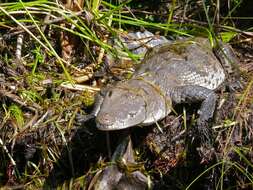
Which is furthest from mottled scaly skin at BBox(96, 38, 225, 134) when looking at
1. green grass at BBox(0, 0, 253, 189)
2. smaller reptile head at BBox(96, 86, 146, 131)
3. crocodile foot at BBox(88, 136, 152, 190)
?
crocodile foot at BBox(88, 136, 152, 190)

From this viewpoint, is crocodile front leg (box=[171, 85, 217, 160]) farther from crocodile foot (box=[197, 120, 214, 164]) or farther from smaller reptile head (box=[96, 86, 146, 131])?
smaller reptile head (box=[96, 86, 146, 131])

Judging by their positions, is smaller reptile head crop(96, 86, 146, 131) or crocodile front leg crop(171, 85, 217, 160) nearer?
smaller reptile head crop(96, 86, 146, 131)

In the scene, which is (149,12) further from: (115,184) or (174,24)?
(115,184)

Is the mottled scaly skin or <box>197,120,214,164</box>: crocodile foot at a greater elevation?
the mottled scaly skin

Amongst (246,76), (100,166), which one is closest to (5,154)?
(100,166)

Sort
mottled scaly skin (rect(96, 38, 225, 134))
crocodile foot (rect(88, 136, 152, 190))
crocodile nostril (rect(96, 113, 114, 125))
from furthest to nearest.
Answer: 1. crocodile foot (rect(88, 136, 152, 190))
2. mottled scaly skin (rect(96, 38, 225, 134))
3. crocodile nostril (rect(96, 113, 114, 125))

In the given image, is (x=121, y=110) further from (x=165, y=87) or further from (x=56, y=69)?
(x=56, y=69)

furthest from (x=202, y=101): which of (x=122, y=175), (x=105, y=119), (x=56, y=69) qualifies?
(x=56, y=69)

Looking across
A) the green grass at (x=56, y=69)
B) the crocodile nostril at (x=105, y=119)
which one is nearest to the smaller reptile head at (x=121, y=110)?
the crocodile nostril at (x=105, y=119)

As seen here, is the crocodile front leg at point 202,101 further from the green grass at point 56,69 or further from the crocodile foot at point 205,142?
the green grass at point 56,69
